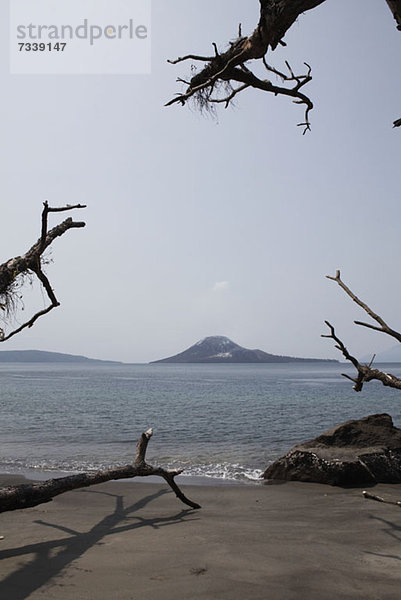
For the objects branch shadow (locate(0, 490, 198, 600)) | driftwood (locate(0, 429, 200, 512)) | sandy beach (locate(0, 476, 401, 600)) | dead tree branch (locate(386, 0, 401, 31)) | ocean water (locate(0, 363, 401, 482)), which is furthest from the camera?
ocean water (locate(0, 363, 401, 482))

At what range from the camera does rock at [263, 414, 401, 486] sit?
36.0ft

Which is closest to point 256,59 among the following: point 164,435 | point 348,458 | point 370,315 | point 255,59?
point 255,59

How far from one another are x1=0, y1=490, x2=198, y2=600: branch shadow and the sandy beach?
1 centimetres

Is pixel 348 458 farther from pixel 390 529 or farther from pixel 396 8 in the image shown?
pixel 396 8

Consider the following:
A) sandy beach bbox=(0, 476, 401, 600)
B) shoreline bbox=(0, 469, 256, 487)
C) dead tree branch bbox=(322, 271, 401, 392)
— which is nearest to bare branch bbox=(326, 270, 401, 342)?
dead tree branch bbox=(322, 271, 401, 392)

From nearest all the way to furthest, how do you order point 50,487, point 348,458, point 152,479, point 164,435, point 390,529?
point 50,487, point 390,529, point 348,458, point 152,479, point 164,435

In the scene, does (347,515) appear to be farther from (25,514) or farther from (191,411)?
(191,411)

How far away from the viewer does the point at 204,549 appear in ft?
18.9

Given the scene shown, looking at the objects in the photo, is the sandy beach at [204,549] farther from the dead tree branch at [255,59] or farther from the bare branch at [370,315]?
the dead tree branch at [255,59]

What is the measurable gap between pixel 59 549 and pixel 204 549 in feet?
6.42

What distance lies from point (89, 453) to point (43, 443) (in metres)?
3.37

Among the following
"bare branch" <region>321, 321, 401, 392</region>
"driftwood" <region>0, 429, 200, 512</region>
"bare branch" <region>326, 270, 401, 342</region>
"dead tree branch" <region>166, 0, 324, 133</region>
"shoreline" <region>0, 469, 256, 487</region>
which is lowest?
"shoreline" <region>0, 469, 256, 487</region>

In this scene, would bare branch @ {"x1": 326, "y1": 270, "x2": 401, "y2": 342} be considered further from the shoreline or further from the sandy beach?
the shoreline

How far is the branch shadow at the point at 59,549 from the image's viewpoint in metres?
4.65
